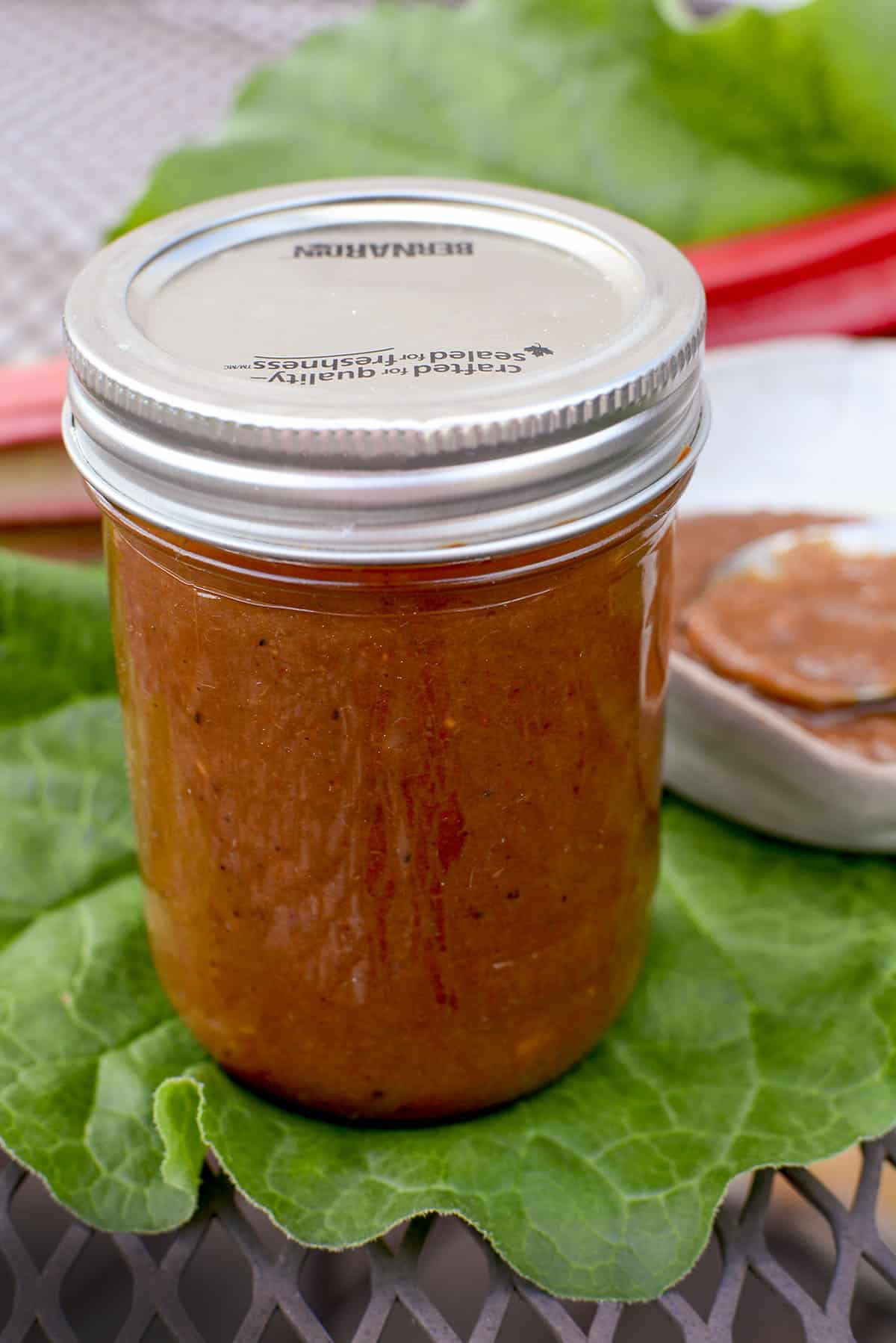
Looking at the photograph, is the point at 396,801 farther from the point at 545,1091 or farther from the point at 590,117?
the point at 590,117

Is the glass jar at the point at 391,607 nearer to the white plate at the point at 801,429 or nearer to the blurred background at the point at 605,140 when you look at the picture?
the white plate at the point at 801,429

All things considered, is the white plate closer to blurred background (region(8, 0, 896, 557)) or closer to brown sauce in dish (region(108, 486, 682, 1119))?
blurred background (region(8, 0, 896, 557))

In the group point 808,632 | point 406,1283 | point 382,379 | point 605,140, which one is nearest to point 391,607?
point 382,379

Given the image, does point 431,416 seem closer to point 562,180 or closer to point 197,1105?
point 197,1105

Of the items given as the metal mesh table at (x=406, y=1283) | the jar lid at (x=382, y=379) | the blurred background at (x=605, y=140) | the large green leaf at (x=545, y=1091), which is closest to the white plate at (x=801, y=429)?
the blurred background at (x=605, y=140)

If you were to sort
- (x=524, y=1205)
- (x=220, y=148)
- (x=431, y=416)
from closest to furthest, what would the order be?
(x=431, y=416) < (x=524, y=1205) < (x=220, y=148)

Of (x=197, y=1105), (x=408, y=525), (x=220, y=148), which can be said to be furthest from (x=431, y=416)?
(x=220, y=148)

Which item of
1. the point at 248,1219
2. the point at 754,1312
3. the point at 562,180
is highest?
the point at 562,180

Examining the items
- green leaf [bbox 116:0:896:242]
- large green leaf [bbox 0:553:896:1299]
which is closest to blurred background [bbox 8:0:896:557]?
green leaf [bbox 116:0:896:242]
